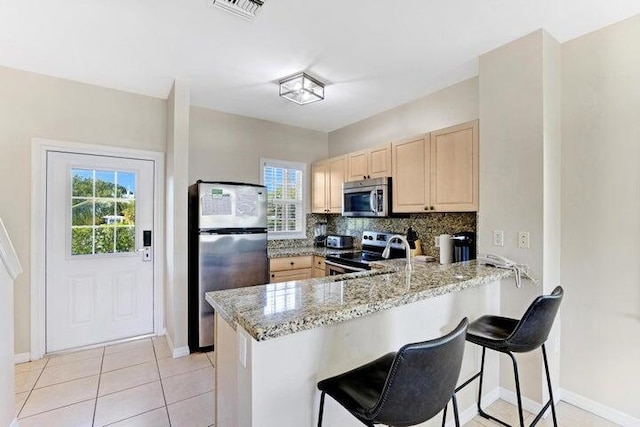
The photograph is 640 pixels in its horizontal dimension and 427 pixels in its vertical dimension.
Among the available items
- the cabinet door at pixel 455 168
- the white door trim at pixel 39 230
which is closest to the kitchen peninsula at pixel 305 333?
the cabinet door at pixel 455 168

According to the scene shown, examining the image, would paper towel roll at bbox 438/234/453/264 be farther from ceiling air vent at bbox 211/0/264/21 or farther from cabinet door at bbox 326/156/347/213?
ceiling air vent at bbox 211/0/264/21

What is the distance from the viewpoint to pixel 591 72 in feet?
7.00

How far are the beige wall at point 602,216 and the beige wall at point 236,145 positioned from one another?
10.2 ft

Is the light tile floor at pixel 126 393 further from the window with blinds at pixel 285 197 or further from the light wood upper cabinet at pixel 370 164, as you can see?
the light wood upper cabinet at pixel 370 164

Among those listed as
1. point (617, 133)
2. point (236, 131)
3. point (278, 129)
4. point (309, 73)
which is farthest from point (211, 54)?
point (617, 133)

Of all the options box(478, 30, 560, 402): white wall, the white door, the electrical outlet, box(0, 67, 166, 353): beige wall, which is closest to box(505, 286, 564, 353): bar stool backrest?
box(478, 30, 560, 402): white wall

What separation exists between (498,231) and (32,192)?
4065mm

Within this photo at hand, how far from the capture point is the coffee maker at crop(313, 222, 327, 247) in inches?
182

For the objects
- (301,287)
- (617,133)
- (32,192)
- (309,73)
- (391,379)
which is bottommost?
(391,379)

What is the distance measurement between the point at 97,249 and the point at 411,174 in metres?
3.32

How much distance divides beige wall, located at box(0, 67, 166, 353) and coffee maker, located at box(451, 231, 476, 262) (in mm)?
3521

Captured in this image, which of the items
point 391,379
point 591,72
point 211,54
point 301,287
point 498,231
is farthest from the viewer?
point 211,54

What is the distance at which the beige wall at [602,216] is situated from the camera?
1967 mm

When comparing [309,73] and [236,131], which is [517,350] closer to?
[309,73]
